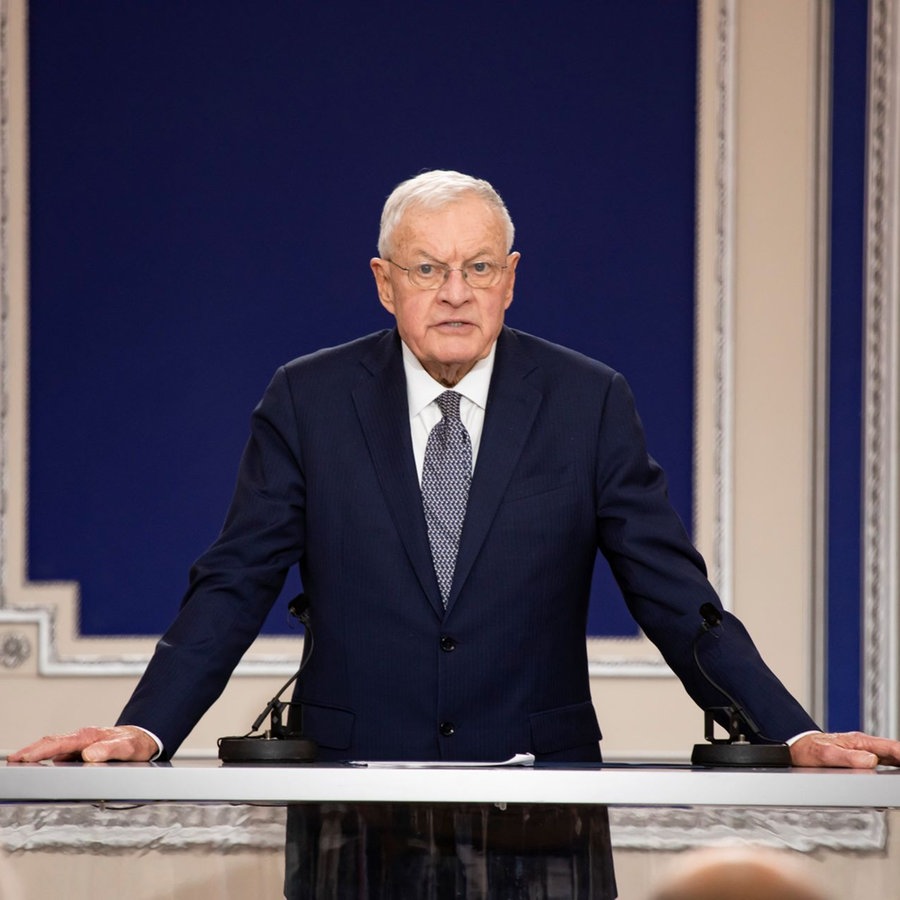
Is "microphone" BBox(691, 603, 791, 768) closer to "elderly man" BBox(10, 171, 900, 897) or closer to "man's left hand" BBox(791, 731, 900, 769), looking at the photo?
"man's left hand" BBox(791, 731, 900, 769)

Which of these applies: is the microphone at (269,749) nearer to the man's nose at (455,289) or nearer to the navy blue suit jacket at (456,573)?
the navy blue suit jacket at (456,573)

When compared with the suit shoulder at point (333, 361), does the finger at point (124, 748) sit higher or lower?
lower

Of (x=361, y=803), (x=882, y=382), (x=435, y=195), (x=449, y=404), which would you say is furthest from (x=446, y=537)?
(x=882, y=382)

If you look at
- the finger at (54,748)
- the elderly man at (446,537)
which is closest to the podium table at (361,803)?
the finger at (54,748)

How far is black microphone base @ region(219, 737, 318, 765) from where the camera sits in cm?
165

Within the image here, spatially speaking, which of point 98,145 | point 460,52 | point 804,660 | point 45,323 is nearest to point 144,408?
point 45,323

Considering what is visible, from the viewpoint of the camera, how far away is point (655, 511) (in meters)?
2.19

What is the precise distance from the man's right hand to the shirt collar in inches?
25.7

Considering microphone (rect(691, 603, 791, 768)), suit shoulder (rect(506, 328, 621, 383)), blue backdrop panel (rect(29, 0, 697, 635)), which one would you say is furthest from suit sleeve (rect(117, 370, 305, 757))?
blue backdrop panel (rect(29, 0, 697, 635))

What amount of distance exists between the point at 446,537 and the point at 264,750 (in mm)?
565

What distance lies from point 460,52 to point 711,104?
64 cm

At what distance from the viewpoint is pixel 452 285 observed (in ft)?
7.00

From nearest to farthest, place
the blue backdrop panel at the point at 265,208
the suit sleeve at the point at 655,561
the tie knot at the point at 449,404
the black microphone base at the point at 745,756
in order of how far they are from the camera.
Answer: the black microphone base at the point at 745,756 → the suit sleeve at the point at 655,561 → the tie knot at the point at 449,404 → the blue backdrop panel at the point at 265,208

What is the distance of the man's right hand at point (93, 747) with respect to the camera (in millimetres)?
1646
